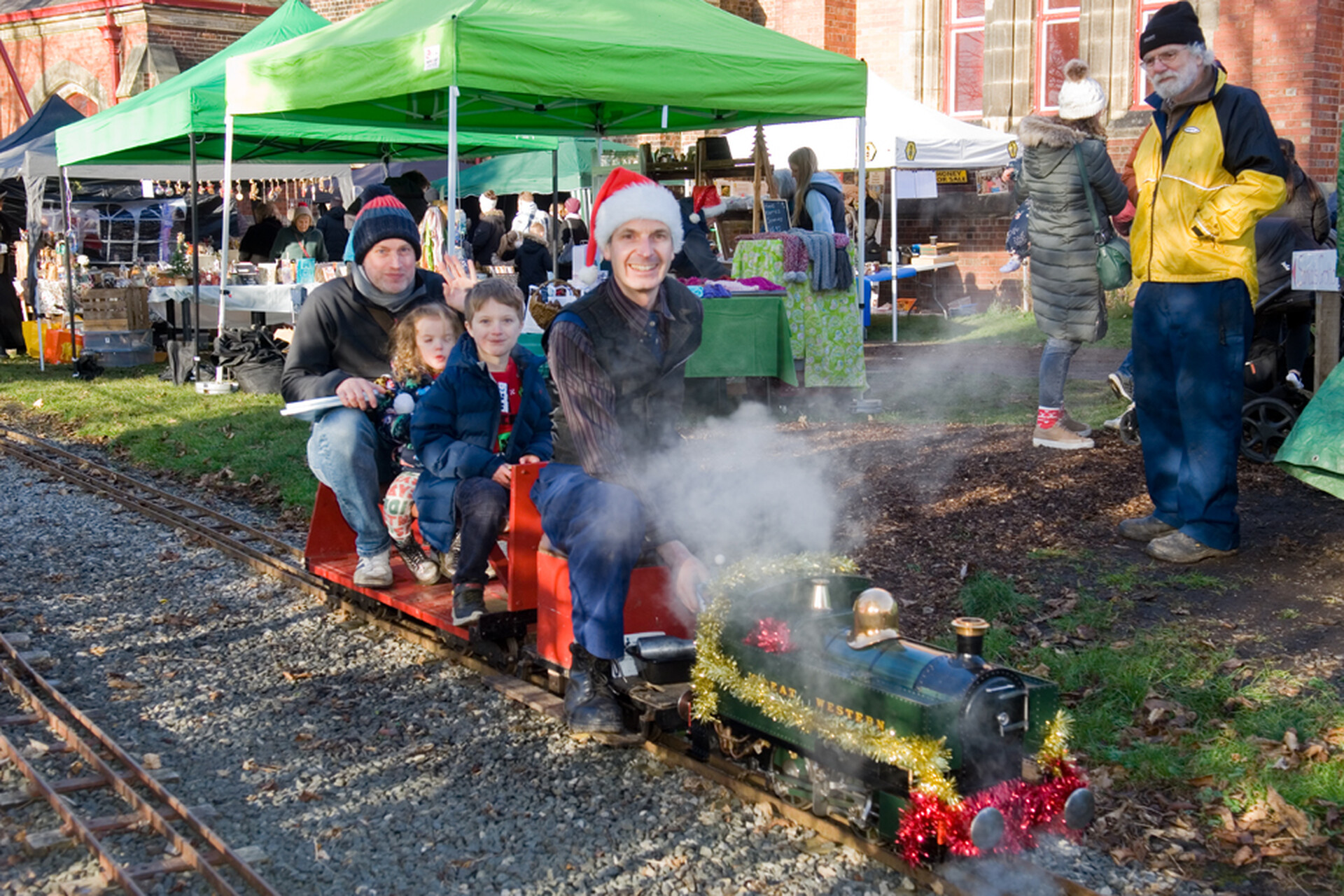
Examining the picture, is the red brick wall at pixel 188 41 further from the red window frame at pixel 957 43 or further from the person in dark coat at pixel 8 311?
the red window frame at pixel 957 43

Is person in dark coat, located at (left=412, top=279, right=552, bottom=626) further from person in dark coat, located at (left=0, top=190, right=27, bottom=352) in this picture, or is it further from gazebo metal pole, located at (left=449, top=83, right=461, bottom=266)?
person in dark coat, located at (left=0, top=190, right=27, bottom=352)

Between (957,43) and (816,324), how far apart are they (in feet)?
26.6

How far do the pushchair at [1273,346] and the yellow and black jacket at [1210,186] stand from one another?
1936mm

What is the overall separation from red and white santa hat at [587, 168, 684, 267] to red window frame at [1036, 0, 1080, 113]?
41.8 feet

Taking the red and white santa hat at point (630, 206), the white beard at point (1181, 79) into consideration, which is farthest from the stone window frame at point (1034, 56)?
the red and white santa hat at point (630, 206)

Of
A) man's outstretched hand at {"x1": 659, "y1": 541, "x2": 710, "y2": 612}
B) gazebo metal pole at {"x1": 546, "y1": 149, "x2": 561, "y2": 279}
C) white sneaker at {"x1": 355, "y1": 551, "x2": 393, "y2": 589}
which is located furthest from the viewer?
gazebo metal pole at {"x1": 546, "y1": 149, "x2": 561, "y2": 279}

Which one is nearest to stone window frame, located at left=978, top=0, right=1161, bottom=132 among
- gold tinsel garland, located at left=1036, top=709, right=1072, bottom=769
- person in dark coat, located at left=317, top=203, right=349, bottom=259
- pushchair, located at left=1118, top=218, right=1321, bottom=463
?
pushchair, located at left=1118, top=218, right=1321, bottom=463

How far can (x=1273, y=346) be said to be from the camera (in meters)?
7.25

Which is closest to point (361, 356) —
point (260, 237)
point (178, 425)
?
point (178, 425)

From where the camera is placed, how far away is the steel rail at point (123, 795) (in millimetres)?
3227

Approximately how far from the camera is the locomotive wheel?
7105 millimetres

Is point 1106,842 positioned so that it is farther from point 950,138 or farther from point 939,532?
point 950,138

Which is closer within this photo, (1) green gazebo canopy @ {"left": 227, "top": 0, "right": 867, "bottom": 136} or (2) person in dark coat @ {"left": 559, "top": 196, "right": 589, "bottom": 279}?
(1) green gazebo canopy @ {"left": 227, "top": 0, "right": 867, "bottom": 136}

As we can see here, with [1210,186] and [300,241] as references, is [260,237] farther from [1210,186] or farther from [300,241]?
[1210,186]
